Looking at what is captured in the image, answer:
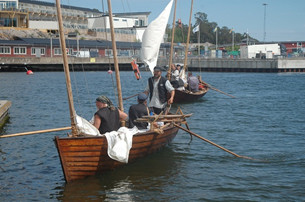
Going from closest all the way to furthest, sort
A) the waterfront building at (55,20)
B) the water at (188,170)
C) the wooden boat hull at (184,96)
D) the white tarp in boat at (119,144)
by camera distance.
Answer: the water at (188,170) → the white tarp in boat at (119,144) → the wooden boat hull at (184,96) → the waterfront building at (55,20)

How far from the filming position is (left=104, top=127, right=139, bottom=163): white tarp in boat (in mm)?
13312

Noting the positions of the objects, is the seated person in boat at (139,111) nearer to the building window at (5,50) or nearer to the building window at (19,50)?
the building window at (5,50)

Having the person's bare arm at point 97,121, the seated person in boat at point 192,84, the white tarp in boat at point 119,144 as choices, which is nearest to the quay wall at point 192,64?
the seated person in boat at point 192,84

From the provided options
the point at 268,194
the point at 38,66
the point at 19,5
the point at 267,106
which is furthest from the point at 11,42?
the point at 268,194

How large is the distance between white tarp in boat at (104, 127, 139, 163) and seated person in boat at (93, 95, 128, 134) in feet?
Result: 1.26

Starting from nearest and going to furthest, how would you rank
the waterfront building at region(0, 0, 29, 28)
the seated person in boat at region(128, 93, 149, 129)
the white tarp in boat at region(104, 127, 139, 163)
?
the white tarp in boat at region(104, 127, 139, 163) < the seated person in boat at region(128, 93, 149, 129) < the waterfront building at region(0, 0, 29, 28)

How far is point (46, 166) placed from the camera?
1603cm

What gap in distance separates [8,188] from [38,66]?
258 ft

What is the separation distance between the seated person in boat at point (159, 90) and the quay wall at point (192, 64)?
6714 centimetres


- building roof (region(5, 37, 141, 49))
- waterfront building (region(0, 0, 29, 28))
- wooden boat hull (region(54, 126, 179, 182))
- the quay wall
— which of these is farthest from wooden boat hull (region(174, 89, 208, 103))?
waterfront building (region(0, 0, 29, 28))

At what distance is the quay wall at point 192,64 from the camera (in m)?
86.9

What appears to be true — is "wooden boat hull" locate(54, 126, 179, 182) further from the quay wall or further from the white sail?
the quay wall

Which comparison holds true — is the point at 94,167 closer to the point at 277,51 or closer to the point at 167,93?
the point at 167,93

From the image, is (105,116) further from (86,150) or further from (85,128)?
(86,150)
